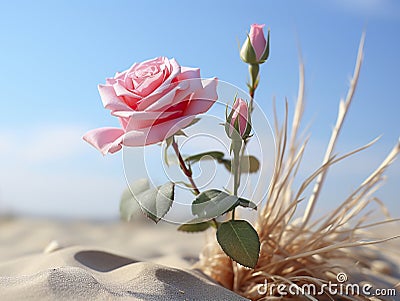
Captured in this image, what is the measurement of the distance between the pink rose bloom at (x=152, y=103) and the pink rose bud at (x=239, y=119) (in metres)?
0.04

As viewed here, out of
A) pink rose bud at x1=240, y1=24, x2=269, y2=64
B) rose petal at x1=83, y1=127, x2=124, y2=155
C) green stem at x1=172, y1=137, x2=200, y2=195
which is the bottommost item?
green stem at x1=172, y1=137, x2=200, y2=195

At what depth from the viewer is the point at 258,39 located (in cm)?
94

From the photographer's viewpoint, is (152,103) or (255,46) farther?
(255,46)

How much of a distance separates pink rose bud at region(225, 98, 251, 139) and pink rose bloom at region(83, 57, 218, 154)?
4cm

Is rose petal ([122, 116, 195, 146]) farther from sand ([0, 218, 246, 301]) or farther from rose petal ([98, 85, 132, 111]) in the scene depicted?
sand ([0, 218, 246, 301])

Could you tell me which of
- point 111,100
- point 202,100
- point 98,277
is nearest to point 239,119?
point 202,100

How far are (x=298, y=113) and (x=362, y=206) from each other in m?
0.25

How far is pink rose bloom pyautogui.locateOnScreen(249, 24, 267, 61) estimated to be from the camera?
0.94 meters

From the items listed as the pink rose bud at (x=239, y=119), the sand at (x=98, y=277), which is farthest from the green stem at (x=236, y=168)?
the sand at (x=98, y=277)

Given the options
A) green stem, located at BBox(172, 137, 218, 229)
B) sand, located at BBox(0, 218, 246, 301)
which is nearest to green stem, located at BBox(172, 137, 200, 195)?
green stem, located at BBox(172, 137, 218, 229)

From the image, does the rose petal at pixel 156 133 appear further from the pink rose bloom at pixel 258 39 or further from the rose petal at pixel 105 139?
the pink rose bloom at pixel 258 39

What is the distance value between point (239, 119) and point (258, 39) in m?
0.16

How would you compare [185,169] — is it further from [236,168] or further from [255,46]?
[255,46]

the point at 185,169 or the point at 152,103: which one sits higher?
the point at 152,103
